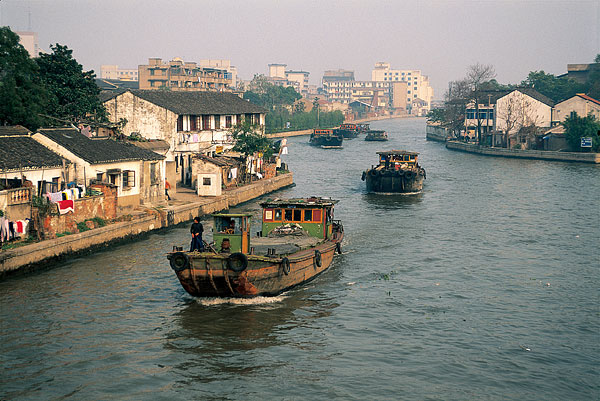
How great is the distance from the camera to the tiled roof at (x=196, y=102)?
5091cm

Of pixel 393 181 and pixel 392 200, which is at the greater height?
pixel 393 181

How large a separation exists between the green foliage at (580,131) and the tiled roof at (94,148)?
56601 millimetres

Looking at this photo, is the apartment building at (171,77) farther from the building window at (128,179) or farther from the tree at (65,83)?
the building window at (128,179)

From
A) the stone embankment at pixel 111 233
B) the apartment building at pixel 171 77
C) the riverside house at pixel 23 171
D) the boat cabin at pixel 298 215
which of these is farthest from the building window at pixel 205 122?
the apartment building at pixel 171 77

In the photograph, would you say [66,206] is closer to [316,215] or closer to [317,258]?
[316,215]

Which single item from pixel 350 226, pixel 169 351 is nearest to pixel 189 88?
pixel 350 226

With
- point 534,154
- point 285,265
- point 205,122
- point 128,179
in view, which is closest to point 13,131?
point 128,179

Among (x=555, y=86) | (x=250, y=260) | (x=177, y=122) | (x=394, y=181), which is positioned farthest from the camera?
(x=555, y=86)

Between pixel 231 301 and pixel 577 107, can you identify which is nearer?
pixel 231 301

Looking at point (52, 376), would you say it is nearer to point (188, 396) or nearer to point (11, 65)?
point (188, 396)

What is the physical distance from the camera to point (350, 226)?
39250 mm

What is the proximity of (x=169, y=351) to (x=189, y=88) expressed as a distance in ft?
400

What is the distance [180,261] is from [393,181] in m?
32.8

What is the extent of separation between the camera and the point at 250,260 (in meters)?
22.5
